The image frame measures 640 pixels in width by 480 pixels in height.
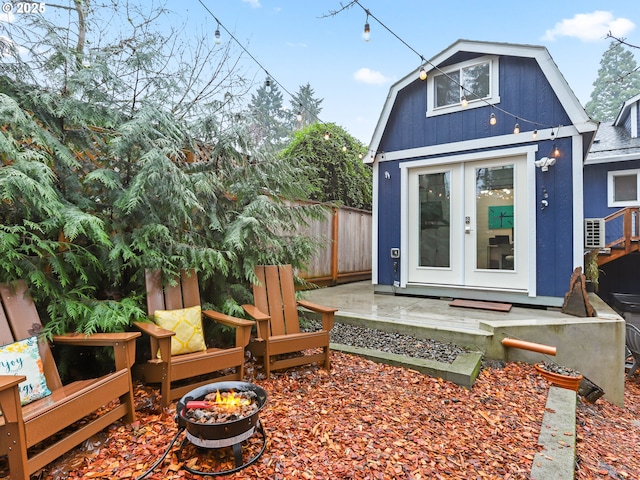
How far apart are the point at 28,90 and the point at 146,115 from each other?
0.77 metres

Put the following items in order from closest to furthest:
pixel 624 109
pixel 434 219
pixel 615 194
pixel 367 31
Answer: pixel 367 31 → pixel 434 219 → pixel 615 194 → pixel 624 109

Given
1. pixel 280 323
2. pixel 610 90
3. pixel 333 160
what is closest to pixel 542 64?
pixel 333 160

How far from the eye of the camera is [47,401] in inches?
65.9

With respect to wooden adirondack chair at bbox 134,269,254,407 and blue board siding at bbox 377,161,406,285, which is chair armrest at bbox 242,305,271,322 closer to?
wooden adirondack chair at bbox 134,269,254,407

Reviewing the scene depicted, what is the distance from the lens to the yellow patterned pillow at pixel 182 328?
7.83 ft

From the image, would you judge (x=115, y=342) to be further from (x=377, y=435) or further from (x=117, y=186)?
(x=377, y=435)

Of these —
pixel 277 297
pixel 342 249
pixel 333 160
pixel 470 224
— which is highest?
pixel 333 160

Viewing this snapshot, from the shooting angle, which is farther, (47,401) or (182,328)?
(182,328)

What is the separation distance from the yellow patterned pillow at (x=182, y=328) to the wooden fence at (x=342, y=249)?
11.9ft

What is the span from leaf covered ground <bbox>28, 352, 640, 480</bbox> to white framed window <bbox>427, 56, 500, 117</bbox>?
13.1 feet

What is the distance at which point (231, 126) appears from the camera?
10.7ft

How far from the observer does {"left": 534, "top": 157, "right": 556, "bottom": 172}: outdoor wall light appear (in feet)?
15.1

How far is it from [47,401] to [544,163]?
18.3 ft

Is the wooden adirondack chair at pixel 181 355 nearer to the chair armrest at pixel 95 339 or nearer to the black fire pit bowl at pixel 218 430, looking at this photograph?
the chair armrest at pixel 95 339
